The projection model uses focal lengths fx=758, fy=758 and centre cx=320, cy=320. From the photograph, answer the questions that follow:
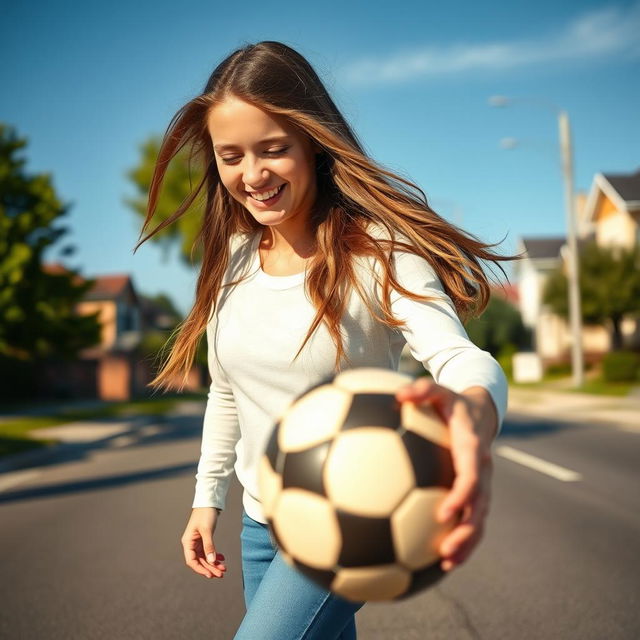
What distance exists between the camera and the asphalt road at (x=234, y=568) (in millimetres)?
4168

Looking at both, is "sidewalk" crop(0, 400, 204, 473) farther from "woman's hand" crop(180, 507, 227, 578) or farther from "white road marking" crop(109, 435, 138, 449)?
"woman's hand" crop(180, 507, 227, 578)

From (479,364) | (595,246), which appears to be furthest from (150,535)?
(595,246)

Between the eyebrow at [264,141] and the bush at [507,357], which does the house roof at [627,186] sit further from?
the eyebrow at [264,141]

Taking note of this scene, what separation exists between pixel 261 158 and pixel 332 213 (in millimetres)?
271

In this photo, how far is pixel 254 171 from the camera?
1.98 metres

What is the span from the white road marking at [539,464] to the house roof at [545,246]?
138 feet

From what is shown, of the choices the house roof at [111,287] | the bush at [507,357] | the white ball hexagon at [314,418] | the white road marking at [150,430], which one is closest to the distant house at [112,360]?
the house roof at [111,287]

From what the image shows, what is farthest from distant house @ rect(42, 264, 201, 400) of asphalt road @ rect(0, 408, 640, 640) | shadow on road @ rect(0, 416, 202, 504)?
asphalt road @ rect(0, 408, 640, 640)

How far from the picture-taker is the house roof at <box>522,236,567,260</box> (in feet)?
171

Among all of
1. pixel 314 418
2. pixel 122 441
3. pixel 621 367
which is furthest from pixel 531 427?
pixel 314 418

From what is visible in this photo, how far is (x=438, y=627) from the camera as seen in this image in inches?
162

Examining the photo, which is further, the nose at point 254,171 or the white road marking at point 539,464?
the white road marking at point 539,464

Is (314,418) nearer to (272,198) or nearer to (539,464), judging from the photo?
(272,198)

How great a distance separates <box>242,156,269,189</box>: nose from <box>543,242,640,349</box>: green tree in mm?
31669
